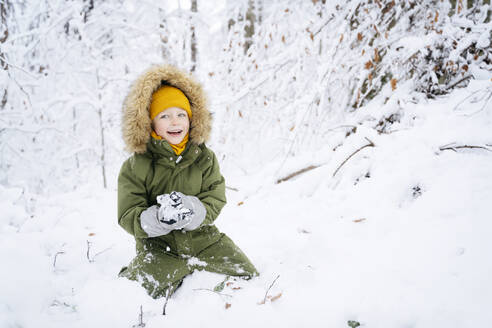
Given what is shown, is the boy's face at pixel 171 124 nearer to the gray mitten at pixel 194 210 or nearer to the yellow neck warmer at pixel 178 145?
the yellow neck warmer at pixel 178 145

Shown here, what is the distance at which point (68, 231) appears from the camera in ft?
8.48

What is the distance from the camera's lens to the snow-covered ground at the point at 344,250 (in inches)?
49.3

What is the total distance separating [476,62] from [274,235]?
2375 mm

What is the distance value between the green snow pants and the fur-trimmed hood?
69 centimetres

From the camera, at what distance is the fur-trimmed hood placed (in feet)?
5.72

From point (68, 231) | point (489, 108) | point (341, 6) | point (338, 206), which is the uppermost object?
point (341, 6)

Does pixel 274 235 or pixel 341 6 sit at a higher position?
pixel 341 6

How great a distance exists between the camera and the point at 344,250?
1707mm

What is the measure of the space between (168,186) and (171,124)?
1.34ft

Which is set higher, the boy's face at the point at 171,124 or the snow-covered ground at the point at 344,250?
the boy's face at the point at 171,124

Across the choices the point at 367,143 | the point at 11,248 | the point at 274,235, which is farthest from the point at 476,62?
the point at 11,248

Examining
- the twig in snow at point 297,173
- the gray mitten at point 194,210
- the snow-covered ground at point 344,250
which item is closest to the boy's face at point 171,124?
the gray mitten at point 194,210

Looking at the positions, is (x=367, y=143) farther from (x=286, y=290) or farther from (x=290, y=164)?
(x=286, y=290)

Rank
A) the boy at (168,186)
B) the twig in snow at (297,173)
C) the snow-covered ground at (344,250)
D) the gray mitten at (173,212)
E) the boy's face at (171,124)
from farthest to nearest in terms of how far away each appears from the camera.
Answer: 1. the twig in snow at (297,173)
2. the boy's face at (171,124)
3. the boy at (168,186)
4. the gray mitten at (173,212)
5. the snow-covered ground at (344,250)
